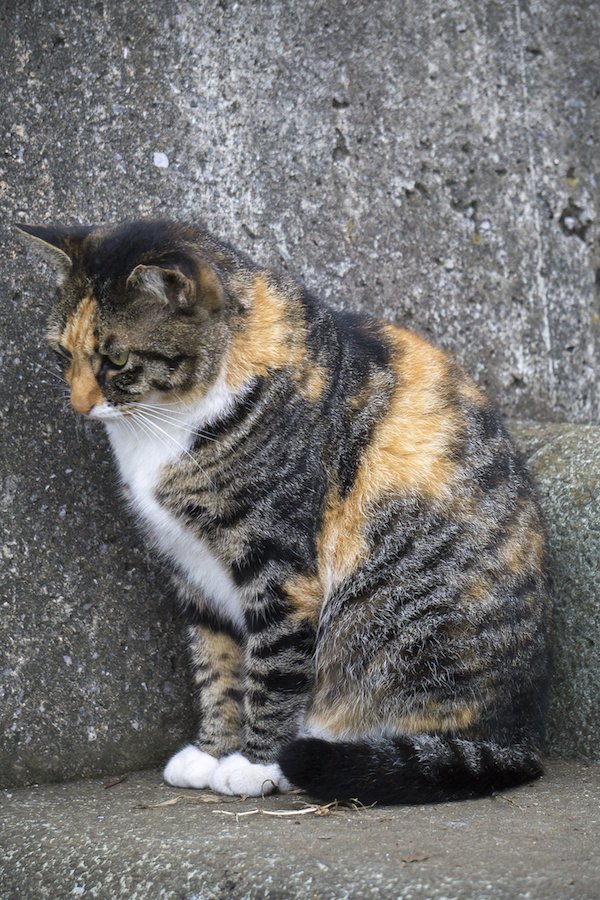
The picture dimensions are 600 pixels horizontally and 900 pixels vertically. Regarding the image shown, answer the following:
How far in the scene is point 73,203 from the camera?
333 centimetres

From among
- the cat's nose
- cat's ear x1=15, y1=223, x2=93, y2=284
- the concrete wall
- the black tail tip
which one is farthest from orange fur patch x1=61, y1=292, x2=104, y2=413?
the black tail tip

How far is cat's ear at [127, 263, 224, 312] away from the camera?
9.14ft

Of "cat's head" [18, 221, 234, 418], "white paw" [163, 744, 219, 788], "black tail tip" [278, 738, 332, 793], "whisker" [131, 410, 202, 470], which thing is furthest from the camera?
"white paw" [163, 744, 219, 788]

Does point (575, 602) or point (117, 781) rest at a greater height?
point (575, 602)

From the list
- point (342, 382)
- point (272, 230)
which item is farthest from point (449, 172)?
point (342, 382)

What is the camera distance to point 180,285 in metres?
2.83

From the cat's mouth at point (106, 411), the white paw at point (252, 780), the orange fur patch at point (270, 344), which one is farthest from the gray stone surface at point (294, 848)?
the orange fur patch at point (270, 344)

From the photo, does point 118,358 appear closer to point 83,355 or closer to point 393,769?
point 83,355

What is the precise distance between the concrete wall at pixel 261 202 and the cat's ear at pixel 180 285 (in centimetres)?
56

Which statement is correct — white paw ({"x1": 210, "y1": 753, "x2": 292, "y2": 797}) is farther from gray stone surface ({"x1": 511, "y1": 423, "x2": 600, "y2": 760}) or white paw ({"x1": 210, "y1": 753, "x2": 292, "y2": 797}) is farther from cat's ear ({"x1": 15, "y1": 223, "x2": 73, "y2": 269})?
cat's ear ({"x1": 15, "y1": 223, "x2": 73, "y2": 269})

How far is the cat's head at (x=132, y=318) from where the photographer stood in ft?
9.41

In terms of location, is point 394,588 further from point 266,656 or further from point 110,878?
point 110,878

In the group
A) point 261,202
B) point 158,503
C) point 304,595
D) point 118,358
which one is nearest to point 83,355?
point 118,358

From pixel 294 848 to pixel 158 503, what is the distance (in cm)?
109
